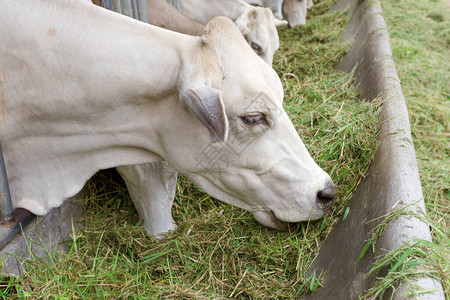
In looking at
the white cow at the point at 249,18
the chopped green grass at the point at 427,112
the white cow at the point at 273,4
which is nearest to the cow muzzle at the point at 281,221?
the chopped green grass at the point at 427,112

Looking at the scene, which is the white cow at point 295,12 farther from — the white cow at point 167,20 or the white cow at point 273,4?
the white cow at point 167,20

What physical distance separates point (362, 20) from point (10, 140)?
13.3 feet

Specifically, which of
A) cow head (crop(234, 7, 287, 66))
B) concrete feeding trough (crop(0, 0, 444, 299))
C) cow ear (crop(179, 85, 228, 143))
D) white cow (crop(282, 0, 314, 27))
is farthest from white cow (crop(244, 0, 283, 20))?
cow ear (crop(179, 85, 228, 143))

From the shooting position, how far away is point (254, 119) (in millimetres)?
2246

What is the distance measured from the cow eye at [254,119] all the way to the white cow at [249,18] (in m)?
2.54

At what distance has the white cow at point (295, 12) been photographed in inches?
253

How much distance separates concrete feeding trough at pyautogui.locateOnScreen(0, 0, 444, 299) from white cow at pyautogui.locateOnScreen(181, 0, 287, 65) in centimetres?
161

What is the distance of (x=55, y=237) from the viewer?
2.79 meters

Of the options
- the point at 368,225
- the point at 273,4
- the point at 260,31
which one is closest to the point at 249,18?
the point at 260,31

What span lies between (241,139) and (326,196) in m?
0.53

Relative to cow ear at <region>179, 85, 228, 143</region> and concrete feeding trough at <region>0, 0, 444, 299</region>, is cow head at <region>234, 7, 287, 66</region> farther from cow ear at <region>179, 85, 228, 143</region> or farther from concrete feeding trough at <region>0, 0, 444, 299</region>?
cow ear at <region>179, 85, 228, 143</region>

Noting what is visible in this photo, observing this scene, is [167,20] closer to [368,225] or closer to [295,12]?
[368,225]

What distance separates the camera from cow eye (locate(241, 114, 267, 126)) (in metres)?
2.24

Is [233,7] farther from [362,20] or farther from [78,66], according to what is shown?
[78,66]
